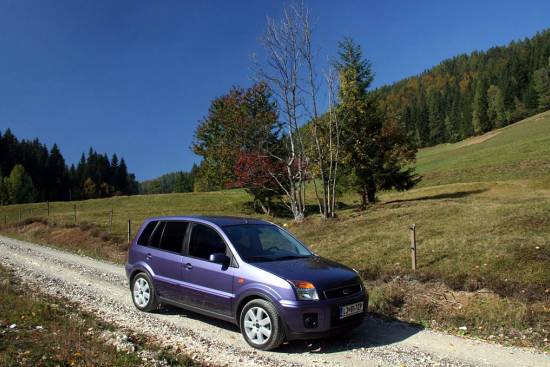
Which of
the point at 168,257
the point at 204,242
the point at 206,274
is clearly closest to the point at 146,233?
the point at 168,257

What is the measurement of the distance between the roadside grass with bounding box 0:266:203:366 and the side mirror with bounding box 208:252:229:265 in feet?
4.69

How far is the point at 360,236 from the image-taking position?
16594 mm

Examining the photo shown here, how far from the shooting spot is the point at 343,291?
648 centimetres

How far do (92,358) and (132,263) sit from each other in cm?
331

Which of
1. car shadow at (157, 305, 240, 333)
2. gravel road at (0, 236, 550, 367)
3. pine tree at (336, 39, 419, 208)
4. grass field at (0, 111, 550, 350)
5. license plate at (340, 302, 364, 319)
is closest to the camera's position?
gravel road at (0, 236, 550, 367)

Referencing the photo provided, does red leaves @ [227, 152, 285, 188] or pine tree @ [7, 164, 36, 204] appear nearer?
red leaves @ [227, 152, 285, 188]

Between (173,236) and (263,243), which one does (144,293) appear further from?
(263,243)

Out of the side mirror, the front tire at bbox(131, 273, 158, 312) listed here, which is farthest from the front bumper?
the front tire at bbox(131, 273, 158, 312)

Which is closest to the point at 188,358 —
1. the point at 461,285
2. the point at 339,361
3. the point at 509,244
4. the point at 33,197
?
the point at 339,361

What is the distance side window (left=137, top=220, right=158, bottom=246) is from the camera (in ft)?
28.6

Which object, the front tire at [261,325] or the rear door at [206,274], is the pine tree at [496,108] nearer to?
the rear door at [206,274]

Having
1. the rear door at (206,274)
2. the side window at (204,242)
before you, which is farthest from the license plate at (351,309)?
the side window at (204,242)

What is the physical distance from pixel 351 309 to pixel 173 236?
3.39 meters

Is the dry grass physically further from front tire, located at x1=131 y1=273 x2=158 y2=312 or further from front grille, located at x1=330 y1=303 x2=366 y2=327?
front grille, located at x1=330 y1=303 x2=366 y2=327
